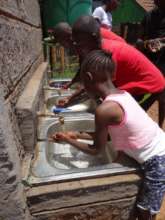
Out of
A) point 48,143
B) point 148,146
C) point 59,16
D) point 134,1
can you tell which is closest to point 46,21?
point 59,16

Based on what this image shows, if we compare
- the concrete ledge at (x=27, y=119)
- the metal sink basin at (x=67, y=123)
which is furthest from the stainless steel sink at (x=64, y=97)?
the concrete ledge at (x=27, y=119)

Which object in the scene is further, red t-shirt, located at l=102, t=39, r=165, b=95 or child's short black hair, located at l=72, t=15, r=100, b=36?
red t-shirt, located at l=102, t=39, r=165, b=95

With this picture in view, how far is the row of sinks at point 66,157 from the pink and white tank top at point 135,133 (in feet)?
0.35

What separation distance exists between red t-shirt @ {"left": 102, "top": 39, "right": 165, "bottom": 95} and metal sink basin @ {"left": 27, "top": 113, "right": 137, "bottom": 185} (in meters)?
0.46

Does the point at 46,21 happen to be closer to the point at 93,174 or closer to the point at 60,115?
the point at 60,115

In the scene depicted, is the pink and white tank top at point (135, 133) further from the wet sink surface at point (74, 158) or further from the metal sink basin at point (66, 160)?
the wet sink surface at point (74, 158)

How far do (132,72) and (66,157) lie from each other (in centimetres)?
78

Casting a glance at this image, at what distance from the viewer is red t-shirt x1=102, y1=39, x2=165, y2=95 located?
→ 1774mm

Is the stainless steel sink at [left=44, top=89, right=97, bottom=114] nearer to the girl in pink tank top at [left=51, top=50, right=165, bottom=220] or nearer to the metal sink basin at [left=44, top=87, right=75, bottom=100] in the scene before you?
the metal sink basin at [left=44, top=87, right=75, bottom=100]

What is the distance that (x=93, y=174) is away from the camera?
1.35 metres

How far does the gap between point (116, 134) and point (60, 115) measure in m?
0.82

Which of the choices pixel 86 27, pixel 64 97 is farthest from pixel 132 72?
pixel 64 97

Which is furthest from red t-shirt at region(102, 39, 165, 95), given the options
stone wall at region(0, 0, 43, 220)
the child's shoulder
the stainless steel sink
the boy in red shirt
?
stone wall at region(0, 0, 43, 220)

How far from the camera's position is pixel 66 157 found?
6.19 ft
